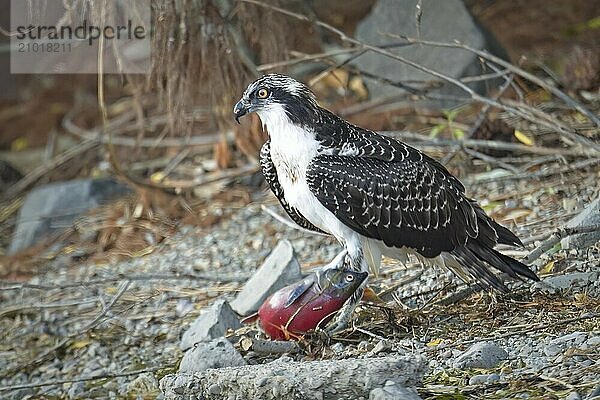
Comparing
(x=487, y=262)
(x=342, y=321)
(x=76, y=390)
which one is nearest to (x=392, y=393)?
(x=342, y=321)

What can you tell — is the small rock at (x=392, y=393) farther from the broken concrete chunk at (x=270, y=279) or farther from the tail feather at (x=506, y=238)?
the broken concrete chunk at (x=270, y=279)

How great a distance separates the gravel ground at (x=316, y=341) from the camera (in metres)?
4.19

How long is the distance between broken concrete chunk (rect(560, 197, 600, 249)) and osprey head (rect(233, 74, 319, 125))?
1.47 m

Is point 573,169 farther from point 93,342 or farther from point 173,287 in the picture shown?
point 93,342

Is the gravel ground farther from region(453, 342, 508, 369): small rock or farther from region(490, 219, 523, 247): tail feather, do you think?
region(490, 219, 523, 247): tail feather

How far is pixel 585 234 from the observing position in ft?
17.2

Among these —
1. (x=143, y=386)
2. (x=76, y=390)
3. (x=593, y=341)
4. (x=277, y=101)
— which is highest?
(x=277, y=101)

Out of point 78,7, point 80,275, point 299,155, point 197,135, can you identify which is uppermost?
point 78,7

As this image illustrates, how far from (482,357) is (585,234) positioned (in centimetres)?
135

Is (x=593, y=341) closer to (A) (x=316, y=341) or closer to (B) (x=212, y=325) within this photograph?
(A) (x=316, y=341)

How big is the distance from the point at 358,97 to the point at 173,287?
295 cm

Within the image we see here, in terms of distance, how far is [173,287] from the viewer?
6.47 metres

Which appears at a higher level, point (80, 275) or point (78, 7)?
point (78, 7)

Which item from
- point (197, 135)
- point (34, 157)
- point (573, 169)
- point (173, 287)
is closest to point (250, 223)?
point (173, 287)
